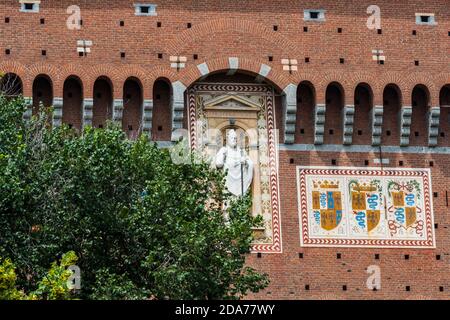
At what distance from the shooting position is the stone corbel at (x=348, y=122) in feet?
132

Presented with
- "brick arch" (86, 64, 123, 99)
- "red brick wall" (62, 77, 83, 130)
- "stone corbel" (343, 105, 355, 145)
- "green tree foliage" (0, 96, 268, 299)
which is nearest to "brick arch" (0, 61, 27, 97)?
"red brick wall" (62, 77, 83, 130)

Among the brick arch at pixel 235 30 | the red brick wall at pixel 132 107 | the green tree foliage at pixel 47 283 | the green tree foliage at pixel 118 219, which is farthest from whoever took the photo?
the brick arch at pixel 235 30

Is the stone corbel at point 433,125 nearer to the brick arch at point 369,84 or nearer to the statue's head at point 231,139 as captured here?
the brick arch at point 369,84

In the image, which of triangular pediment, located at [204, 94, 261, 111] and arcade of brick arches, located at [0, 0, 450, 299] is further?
triangular pediment, located at [204, 94, 261, 111]

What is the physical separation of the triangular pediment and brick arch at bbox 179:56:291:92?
0.63m

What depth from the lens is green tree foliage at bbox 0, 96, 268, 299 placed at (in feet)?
105

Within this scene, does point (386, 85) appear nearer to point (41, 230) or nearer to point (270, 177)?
point (270, 177)

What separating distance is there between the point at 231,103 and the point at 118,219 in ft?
25.6

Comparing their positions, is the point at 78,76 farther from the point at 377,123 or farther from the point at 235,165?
the point at 377,123

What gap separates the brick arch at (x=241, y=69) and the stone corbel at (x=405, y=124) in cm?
276

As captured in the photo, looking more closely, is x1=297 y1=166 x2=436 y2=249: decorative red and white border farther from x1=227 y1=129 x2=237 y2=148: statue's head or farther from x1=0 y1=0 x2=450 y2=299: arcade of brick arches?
x1=227 y1=129 x2=237 y2=148: statue's head

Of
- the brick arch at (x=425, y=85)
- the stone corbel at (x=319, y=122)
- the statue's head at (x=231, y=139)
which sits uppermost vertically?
the brick arch at (x=425, y=85)

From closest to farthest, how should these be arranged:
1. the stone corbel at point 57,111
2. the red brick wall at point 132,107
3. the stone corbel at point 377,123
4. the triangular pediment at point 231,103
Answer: the stone corbel at point 57,111 → the red brick wall at point 132,107 → the triangular pediment at point 231,103 → the stone corbel at point 377,123

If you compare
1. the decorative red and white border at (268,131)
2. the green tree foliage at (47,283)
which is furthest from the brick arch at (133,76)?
the green tree foliage at (47,283)
